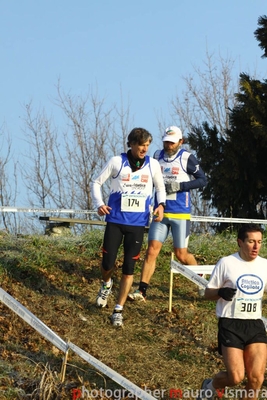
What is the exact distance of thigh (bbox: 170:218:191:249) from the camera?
9.77 metres

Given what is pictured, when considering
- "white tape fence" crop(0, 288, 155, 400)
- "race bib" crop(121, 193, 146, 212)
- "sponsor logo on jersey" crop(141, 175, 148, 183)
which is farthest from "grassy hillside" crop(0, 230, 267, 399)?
"sponsor logo on jersey" crop(141, 175, 148, 183)

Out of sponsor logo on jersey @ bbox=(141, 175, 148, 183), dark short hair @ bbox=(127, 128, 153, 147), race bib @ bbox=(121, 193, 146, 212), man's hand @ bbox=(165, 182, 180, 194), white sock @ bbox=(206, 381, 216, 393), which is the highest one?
dark short hair @ bbox=(127, 128, 153, 147)

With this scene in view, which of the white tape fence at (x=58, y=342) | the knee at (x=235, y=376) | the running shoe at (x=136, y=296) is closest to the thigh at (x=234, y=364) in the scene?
the knee at (x=235, y=376)

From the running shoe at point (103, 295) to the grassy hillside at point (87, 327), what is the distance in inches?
5.3

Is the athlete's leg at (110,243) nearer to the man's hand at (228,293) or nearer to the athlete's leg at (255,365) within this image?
the man's hand at (228,293)

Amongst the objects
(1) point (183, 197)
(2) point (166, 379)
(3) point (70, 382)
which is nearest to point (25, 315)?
(3) point (70, 382)

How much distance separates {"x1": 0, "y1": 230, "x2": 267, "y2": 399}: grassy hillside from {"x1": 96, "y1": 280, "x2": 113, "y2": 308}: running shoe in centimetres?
14

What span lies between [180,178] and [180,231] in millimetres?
684

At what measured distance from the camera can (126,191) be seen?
8773 mm

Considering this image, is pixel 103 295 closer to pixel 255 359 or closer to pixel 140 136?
pixel 140 136

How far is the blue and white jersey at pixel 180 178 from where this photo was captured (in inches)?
385

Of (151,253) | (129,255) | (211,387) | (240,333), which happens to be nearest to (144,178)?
(129,255)

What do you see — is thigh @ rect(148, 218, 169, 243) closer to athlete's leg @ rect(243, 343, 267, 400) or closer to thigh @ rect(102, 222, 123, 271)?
thigh @ rect(102, 222, 123, 271)

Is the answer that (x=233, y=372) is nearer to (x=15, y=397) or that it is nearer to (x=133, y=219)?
(x=15, y=397)
